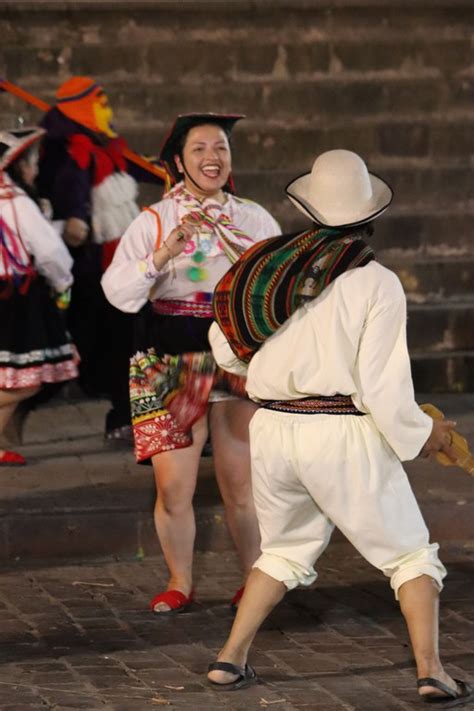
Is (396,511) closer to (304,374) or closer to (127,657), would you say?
(304,374)

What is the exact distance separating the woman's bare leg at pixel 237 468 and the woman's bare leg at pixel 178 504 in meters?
0.10

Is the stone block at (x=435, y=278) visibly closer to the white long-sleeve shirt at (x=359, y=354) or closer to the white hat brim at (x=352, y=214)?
the white hat brim at (x=352, y=214)

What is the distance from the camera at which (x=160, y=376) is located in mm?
6285

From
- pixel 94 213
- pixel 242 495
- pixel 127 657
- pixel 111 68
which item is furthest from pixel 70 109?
pixel 127 657

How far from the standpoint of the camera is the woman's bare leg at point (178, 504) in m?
6.33

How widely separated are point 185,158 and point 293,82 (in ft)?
16.3

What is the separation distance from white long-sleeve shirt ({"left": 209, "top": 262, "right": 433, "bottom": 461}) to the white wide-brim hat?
205 mm

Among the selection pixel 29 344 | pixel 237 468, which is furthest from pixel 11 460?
pixel 237 468

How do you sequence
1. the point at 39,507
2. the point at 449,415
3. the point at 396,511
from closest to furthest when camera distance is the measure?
1. the point at 396,511
2. the point at 39,507
3. the point at 449,415

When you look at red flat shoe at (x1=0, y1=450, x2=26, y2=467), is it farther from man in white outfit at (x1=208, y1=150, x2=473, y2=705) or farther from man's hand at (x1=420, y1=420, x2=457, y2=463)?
man's hand at (x1=420, y1=420, x2=457, y2=463)

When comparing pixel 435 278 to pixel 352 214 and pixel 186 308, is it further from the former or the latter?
pixel 352 214

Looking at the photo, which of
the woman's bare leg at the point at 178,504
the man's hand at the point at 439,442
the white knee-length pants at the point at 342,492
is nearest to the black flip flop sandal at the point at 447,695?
the white knee-length pants at the point at 342,492

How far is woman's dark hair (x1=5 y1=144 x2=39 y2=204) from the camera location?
816cm

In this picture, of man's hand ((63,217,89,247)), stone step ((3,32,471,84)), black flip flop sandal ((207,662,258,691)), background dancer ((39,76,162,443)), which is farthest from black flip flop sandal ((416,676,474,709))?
stone step ((3,32,471,84))
